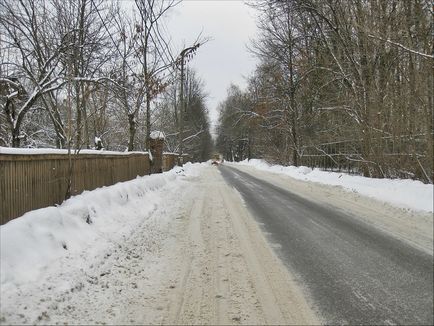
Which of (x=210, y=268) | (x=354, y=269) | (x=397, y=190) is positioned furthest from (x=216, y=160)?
(x=354, y=269)

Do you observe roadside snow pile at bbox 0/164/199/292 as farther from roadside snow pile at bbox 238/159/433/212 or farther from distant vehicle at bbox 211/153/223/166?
distant vehicle at bbox 211/153/223/166

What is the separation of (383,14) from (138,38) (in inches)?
445

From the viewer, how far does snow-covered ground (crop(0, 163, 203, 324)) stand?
14.9 ft

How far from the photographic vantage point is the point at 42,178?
8.05m

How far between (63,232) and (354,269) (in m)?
4.36

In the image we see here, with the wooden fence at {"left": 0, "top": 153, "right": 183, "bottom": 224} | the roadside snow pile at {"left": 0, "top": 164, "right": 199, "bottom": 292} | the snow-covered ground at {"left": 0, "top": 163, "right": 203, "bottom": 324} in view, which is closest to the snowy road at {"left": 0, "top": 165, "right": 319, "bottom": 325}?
the snow-covered ground at {"left": 0, "top": 163, "right": 203, "bottom": 324}

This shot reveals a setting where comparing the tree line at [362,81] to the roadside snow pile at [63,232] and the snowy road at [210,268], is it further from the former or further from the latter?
the roadside snow pile at [63,232]

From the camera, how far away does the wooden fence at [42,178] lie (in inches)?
262

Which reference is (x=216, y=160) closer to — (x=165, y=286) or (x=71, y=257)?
(x=71, y=257)

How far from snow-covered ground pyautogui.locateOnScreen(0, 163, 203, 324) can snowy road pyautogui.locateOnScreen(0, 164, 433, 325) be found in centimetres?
2

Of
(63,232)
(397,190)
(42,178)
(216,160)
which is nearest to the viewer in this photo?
(63,232)

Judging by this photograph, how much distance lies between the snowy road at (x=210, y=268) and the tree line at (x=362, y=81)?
4.47m

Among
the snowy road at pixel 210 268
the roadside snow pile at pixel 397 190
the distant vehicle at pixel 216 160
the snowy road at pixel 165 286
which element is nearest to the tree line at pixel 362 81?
the roadside snow pile at pixel 397 190

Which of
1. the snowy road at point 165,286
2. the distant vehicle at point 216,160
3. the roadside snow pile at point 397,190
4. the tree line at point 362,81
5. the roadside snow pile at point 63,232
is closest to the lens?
the snowy road at point 165,286
